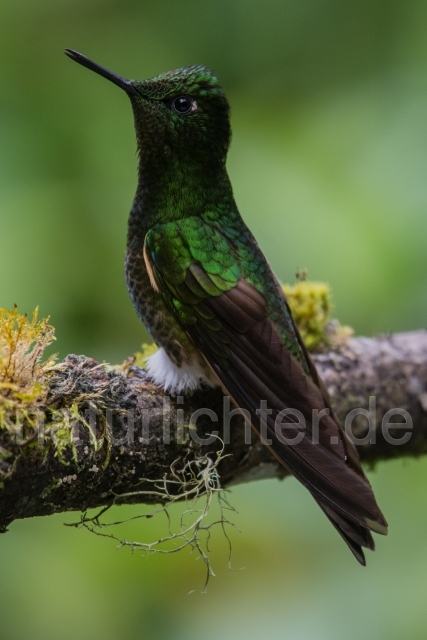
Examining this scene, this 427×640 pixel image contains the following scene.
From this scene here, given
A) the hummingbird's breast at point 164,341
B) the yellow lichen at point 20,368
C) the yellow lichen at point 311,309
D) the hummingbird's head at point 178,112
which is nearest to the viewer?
the yellow lichen at point 20,368

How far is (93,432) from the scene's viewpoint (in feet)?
7.24

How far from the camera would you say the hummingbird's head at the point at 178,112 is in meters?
3.00

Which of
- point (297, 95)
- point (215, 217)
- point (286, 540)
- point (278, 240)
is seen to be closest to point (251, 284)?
point (215, 217)

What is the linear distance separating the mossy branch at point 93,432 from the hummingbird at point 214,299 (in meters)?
0.22

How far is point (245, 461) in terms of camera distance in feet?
9.87

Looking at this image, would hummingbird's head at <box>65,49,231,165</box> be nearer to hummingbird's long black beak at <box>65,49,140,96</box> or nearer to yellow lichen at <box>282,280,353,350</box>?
hummingbird's long black beak at <box>65,49,140,96</box>

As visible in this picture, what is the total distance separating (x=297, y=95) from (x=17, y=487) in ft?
10.8

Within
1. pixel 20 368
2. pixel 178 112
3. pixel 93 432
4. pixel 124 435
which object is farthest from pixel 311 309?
pixel 20 368

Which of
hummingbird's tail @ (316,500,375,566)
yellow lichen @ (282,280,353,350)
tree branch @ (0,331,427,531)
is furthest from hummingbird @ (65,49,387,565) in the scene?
yellow lichen @ (282,280,353,350)

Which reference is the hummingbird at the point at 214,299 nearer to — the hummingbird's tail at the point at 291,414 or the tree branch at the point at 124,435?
the hummingbird's tail at the point at 291,414

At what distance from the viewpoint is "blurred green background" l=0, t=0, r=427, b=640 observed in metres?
3.29

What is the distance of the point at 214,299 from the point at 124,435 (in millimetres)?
711

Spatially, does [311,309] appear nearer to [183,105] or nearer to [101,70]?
[183,105]

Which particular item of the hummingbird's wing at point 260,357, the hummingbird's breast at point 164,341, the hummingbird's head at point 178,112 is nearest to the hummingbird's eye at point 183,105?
the hummingbird's head at point 178,112
